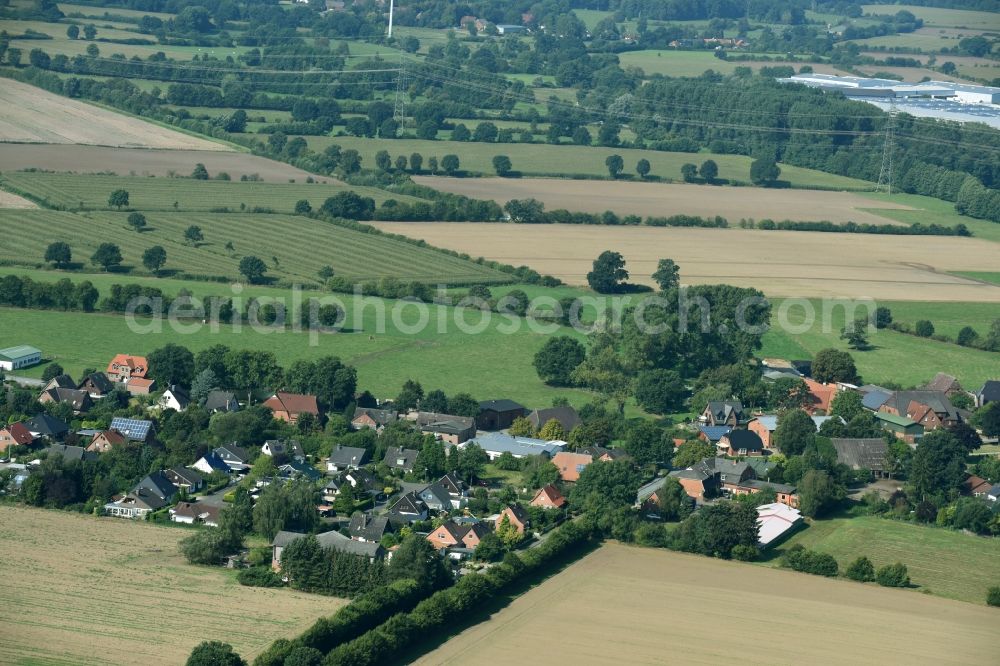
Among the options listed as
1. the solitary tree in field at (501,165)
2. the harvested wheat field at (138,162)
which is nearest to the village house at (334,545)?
the harvested wheat field at (138,162)

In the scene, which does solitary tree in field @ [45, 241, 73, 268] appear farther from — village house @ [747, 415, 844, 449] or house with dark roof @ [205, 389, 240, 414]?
village house @ [747, 415, 844, 449]

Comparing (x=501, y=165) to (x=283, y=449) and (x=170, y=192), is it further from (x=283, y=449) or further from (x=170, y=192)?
(x=283, y=449)

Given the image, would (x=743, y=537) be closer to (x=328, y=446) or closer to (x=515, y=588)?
(x=515, y=588)

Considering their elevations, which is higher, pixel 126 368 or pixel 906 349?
pixel 906 349

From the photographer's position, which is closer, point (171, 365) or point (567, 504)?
point (567, 504)

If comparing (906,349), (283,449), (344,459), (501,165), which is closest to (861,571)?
(344,459)

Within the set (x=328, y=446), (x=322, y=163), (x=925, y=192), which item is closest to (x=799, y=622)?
(x=328, y=446)
